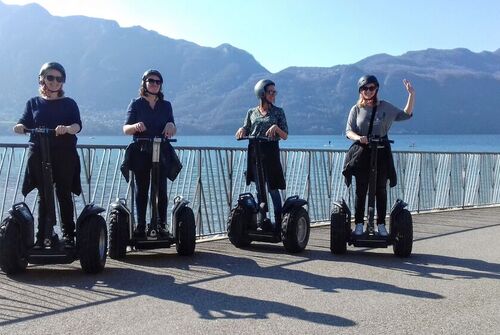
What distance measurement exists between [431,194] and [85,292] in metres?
9.34

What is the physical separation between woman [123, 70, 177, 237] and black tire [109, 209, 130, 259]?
0.16 meters

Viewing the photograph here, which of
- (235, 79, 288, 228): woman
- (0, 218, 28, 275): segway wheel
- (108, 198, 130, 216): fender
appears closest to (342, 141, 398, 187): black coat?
(235, 79, 288, 228): woman

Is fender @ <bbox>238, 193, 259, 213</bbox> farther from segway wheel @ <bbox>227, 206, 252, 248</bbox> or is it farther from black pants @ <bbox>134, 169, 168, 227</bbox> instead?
black pants @ <bbox>134, 169, 168, 227</bbox>

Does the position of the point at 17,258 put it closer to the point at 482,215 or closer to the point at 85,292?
the point at 85,292

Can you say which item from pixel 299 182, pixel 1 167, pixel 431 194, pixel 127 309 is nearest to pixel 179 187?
pixel 299 182

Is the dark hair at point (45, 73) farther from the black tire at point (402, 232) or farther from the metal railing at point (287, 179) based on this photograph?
the black tire at point (402, 232)

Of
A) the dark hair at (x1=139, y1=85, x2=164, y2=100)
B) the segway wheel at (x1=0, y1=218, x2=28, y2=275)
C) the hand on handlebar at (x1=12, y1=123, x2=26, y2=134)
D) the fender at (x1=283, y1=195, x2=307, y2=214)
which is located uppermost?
the dark hair at (x1=139, y1=85, x2=164, y2=100)

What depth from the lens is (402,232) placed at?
22.8ft

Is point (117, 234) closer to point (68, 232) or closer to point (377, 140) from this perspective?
point (68, 232)

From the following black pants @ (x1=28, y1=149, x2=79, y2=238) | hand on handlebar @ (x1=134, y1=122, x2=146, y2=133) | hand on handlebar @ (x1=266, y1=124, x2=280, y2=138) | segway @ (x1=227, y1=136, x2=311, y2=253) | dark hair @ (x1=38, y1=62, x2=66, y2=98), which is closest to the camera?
black pants @ (x1=28, y1=149, x2=79, y2=238)

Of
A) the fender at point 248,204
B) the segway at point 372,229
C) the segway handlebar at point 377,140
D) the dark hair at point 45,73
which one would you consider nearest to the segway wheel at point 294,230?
the segway at point 372,229

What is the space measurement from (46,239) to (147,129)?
1.55 metres

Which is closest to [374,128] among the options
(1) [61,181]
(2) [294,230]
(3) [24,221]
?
(2) [294,230]

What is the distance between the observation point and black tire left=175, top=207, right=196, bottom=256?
6734 mm
